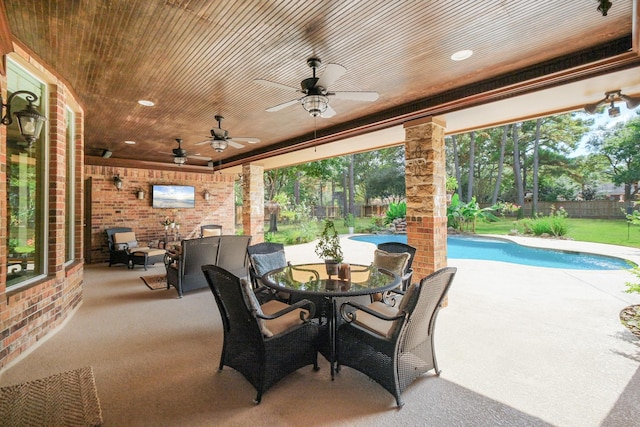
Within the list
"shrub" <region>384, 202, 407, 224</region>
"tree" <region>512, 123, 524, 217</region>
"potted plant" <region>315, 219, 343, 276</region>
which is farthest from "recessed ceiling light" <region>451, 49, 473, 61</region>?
Answer: "tree" <region>512, 123, 524, 217</region>

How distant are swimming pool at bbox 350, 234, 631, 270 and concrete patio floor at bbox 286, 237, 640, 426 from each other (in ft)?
8.73

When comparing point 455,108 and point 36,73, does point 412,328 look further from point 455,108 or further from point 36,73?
point 36,73

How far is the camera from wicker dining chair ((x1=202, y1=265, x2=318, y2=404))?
2146 millimetres

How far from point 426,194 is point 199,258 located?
3496 millimetres

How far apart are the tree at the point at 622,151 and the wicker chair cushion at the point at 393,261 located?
58.2 ft

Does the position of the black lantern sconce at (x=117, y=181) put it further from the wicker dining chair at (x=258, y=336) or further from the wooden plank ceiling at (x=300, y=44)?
the wicker dining chair at (x=258, y=336)

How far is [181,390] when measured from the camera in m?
2.24

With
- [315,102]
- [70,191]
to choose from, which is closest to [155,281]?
[70,191]

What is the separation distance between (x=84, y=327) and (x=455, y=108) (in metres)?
5.04

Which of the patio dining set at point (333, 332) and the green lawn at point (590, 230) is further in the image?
the green lawn at point (590, 230)

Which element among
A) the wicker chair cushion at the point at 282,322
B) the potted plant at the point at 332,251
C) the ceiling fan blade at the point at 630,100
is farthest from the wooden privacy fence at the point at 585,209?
the ceiling fan blade at the point at 630,100

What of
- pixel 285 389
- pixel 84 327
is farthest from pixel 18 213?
pixel 285 389

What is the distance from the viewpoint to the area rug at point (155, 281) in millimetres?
5191

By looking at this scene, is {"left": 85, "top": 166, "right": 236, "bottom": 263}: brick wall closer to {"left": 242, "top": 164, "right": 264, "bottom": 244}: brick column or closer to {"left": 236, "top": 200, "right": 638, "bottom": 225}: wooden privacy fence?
{"left": 242, "top": 164, "right": 264, "bottom": 244}: brick column
